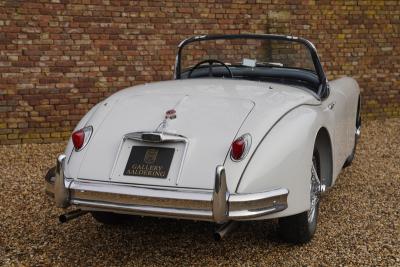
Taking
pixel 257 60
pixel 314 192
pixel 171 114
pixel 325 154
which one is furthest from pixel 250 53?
pixel 171 114

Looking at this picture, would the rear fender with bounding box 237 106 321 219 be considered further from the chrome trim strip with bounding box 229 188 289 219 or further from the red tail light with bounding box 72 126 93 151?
the red tail light with bounding box 72 126 93 151

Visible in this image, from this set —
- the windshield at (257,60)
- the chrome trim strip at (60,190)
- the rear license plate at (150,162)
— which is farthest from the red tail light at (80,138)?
the windshield at (257,60)

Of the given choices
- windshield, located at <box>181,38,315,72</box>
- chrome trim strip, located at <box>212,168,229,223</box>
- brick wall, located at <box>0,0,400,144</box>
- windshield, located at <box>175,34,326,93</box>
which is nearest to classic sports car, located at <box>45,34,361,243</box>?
chrome trim strip, located at <box>212,168,229,223</box>

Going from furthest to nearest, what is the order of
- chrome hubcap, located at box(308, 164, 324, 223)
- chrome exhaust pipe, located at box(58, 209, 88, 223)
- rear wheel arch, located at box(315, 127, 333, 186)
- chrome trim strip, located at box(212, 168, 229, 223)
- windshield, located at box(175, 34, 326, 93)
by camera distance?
windshield, located at box(175, 34, 326, 93), rear wheel arch, located at box(315, 127, 333, 186), chrome hubcap, located at box(308, 164, 324, 223), chrome exhaust pipe, located at box(58, 209, 88, 223), chrome trim strip, located at box(212, 168, 229, 223)

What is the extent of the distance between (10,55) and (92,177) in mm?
4495

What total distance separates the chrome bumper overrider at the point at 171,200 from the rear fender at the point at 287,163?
2.5 inches

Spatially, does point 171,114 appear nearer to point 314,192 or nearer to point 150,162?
point 150,162

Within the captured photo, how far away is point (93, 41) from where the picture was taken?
752cm

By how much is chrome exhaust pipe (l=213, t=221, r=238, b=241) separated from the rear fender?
0.68 ft

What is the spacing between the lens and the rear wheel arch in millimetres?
3934

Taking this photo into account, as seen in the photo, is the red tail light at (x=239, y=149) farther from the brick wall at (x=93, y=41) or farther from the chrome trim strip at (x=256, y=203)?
the brick wall at (x=93, y=41)

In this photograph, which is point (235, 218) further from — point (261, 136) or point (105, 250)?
point (105, 250)

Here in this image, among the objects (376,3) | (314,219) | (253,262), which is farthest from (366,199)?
(376,3)

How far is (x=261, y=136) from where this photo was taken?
3.18 meters
